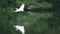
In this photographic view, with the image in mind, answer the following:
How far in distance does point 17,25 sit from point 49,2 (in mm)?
705

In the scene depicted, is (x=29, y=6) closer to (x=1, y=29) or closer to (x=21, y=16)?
(x=21, y=16)

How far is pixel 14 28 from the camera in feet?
8.23

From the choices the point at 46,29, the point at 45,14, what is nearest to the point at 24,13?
the point at 45,14

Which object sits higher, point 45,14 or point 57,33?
point 45,14

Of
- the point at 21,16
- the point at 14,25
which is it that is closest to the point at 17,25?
the point at 14,25

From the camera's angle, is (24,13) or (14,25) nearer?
(14,25)

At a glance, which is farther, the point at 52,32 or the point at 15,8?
the point at 15,8

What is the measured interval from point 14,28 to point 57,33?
51 centimetres

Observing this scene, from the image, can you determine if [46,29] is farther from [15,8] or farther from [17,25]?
[15,8]

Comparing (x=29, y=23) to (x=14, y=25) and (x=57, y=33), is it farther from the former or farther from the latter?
(x=57, y=33)

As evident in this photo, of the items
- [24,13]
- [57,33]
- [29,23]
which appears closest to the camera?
[57,33]

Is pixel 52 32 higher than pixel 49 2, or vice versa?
pixel 49 2

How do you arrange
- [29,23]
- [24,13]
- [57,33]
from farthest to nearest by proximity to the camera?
[24,13] → [29,23] → [57,33]

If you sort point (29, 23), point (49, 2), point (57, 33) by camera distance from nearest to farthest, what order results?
point (57, 33) → point (29, 23) → point (49, 2)
